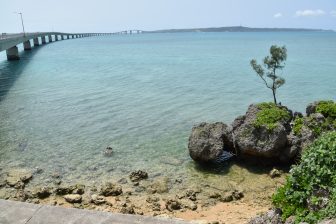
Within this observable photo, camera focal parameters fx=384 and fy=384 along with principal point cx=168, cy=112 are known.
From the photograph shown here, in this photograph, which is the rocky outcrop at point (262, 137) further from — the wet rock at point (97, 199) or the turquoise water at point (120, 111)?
the wet rock at point (97, 199)

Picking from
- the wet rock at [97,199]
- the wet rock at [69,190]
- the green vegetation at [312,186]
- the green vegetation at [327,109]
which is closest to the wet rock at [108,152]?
the wet rock at [69,190]

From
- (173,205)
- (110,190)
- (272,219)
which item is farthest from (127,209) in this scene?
(272,219)

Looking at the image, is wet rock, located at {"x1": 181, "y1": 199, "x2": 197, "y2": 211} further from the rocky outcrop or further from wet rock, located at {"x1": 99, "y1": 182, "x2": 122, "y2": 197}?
the rocky outcrop

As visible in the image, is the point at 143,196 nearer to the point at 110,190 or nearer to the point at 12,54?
the point at 110,190

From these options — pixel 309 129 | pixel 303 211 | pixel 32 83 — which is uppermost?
pixel 303 211

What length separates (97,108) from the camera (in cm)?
3169

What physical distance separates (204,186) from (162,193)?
187 centimetres

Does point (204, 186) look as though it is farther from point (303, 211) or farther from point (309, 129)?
point (303, 211)

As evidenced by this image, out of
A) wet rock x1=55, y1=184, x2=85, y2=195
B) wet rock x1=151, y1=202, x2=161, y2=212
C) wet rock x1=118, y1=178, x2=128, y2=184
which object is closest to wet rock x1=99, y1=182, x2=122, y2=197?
wet rock x1=118, y1=178, x2=128, y2=184

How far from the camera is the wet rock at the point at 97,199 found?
49.9 ft

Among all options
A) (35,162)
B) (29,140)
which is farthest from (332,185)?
(29,140)

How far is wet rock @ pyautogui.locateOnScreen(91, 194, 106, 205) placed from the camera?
49.9 feet

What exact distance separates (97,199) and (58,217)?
879 cm

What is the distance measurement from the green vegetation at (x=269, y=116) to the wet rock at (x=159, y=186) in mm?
5261
